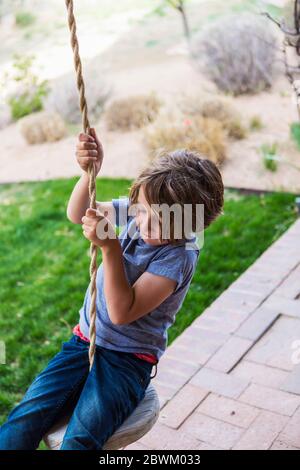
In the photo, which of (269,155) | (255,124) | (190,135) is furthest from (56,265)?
(255,124)

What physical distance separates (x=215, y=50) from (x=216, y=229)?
403 centimetres

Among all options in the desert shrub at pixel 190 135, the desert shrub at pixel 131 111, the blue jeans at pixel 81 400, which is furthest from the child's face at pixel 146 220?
the desert shrub at pixel 131 111

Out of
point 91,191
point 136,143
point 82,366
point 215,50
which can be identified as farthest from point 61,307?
point 215,50

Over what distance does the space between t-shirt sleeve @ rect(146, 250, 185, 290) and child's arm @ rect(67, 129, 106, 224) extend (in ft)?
1.02

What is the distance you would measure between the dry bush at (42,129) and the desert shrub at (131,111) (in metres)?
0.58

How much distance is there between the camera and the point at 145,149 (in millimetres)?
6031

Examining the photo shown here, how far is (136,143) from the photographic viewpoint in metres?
6.44

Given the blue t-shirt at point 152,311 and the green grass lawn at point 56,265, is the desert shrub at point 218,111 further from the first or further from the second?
the blue t-shirt at point 152,311

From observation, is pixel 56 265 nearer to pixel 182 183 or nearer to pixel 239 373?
pixel 239 373

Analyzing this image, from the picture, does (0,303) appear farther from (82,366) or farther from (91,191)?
(91,191)

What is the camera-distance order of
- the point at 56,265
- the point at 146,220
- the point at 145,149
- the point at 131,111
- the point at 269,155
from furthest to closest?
the point at 131,111 → the point at 145,149 → the point at 269,155 → the point at 56,265 → the point at 146,220

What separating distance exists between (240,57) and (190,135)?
2122mm

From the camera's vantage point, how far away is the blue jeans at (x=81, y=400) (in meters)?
1.62

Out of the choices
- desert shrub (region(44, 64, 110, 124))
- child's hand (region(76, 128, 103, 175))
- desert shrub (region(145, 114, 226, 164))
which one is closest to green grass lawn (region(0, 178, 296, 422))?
desert shrub (region(145, 114, 226, 164))
